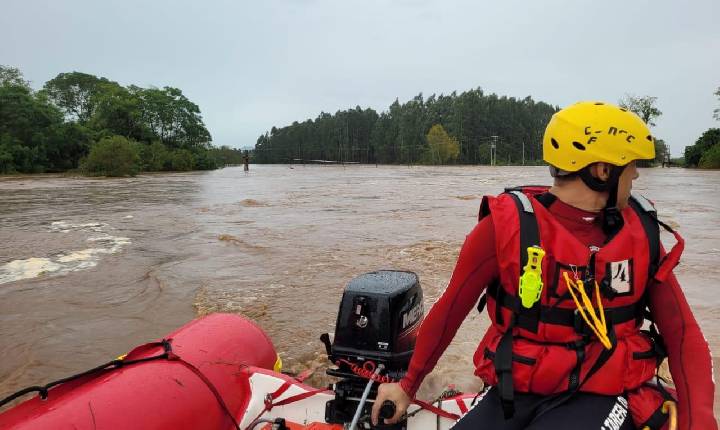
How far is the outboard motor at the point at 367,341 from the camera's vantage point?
2.31 meters

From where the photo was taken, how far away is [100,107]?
2099 inches

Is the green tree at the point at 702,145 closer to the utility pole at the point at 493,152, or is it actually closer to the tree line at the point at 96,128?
the utility pole at the point at 493,152

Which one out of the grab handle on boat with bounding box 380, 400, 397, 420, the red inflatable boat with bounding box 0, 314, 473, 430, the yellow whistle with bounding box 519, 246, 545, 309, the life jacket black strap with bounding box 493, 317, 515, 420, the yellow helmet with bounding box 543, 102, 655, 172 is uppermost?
the yellow helmet with bounding box 543, 102, 655, 172

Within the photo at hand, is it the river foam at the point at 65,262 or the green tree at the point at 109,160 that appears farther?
the green tree at the point at 109,160

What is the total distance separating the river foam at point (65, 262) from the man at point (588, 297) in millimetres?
6713

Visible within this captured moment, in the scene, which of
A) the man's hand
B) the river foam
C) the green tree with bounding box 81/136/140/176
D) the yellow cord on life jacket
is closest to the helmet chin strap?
the yellow cord on life jacket

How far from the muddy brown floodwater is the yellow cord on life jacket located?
7.46 feet

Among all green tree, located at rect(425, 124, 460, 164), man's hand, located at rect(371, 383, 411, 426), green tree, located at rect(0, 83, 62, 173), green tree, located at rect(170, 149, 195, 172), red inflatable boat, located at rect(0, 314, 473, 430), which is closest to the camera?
man's hand, located at rect(371, 383, 411, 426)

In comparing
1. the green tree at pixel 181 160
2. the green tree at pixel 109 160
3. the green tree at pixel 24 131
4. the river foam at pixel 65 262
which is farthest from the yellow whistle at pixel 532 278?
the green tree at pixel 181 160

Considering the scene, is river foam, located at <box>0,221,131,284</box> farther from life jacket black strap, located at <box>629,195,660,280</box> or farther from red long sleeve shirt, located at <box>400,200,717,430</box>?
Result: life jacket black strap, located at <box>629,195,660,280</box>

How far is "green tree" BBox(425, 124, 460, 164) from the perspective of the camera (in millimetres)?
89938

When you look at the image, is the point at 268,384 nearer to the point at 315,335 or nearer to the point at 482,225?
the point at 482,225

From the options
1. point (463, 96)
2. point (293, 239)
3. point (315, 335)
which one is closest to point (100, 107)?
point (293, 239)

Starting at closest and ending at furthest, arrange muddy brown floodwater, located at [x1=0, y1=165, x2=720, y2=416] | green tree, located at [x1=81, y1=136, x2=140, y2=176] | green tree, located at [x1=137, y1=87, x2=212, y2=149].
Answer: muddy brown floodwater, located at [x1=0, y1=165, x2=720, y2=416] → green tree, located at [x1=81, y1=136, x2=140, y2=176] → green tree, located at [x1=137, y1=87, x2=212, y2=149]
